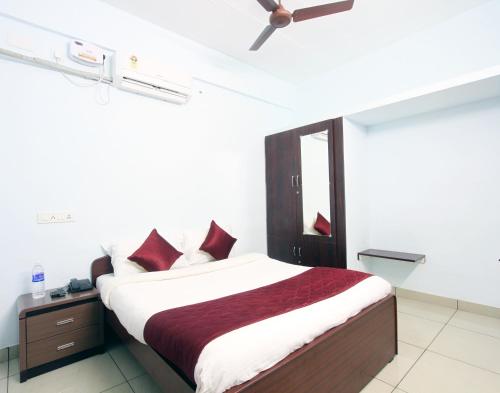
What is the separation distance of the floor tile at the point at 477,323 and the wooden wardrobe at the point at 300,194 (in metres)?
1.18

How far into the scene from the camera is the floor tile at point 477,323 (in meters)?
2.56

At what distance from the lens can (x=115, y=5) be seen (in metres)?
2.66

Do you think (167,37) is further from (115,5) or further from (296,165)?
(296,165)

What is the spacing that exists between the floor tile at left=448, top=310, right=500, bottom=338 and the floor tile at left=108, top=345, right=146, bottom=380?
2884 millimetres

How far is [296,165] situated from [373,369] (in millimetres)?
2377

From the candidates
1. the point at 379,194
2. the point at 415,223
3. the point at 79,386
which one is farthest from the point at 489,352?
the point at 79,386

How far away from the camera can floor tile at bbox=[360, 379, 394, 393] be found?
1803 mm

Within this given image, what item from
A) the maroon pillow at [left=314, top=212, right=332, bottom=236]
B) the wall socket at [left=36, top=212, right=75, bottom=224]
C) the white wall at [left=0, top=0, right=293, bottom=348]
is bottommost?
the maroon pillow at [left=314, top=212, right=332, bottom=236]

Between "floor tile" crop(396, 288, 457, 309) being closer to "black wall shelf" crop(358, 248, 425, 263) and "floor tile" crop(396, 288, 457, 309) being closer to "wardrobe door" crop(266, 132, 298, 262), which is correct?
"black wall shelf" crop(358, 248, 425, 263)

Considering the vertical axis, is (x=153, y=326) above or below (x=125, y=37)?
below

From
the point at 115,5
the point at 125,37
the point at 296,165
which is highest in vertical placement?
the point at 115,5

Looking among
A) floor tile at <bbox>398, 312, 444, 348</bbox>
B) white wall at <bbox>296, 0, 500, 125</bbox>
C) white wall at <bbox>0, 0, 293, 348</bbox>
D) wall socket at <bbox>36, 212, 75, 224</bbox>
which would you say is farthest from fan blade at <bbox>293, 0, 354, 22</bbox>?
floor tile at <bbox>398, 312, 444, 348</bbox>

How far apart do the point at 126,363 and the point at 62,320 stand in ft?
1.92

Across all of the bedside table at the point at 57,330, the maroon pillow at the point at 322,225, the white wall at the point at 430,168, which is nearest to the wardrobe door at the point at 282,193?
the maroon pillow at the point at 322,225
